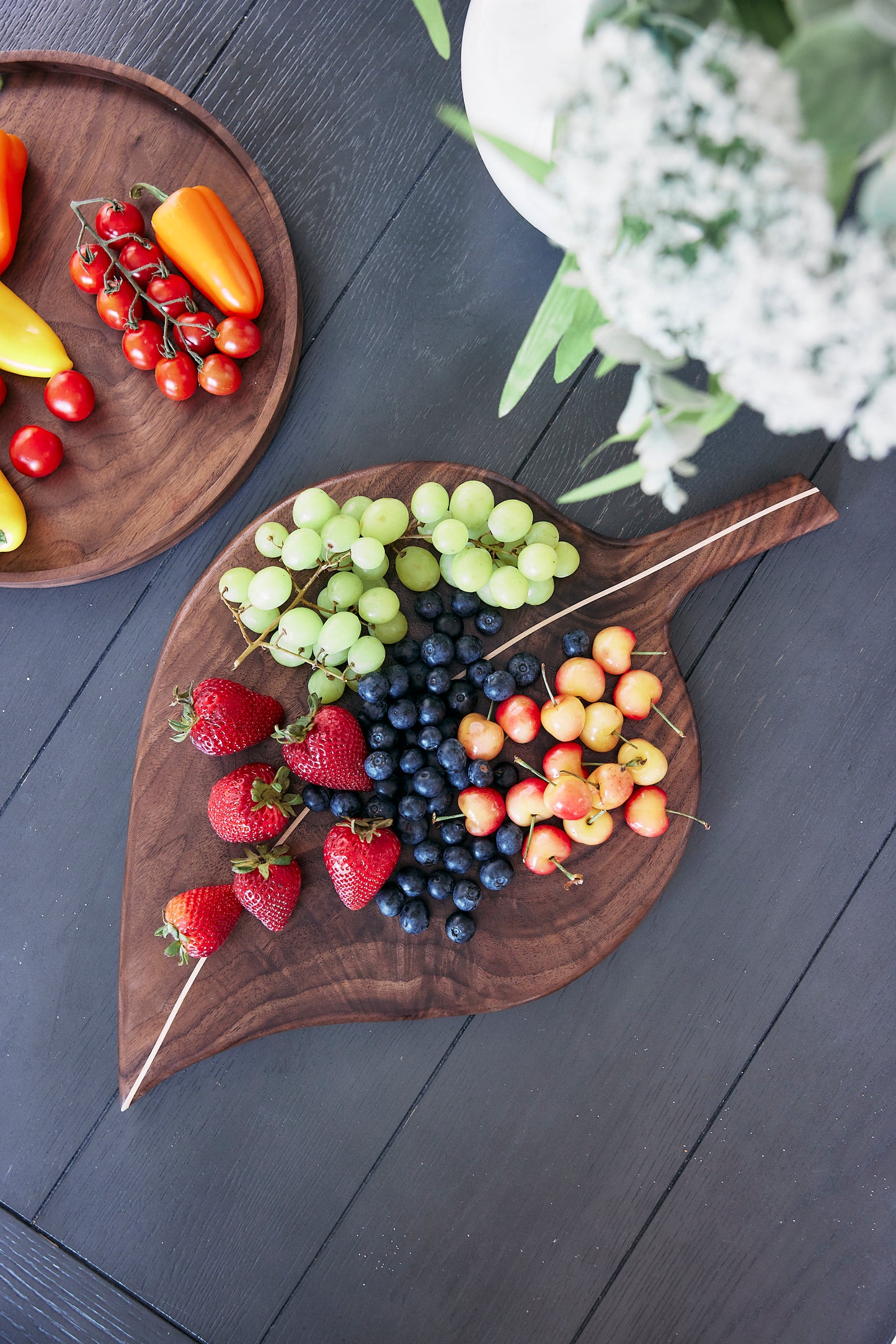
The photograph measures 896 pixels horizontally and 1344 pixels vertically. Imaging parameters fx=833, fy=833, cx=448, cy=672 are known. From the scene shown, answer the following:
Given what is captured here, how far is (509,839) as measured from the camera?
42.9 inches

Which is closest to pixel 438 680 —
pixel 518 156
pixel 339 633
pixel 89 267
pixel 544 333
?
pixel 339 633

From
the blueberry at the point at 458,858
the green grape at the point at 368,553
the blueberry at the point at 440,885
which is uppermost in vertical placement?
the green grape at the point at 368,553

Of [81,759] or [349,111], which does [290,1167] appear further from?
[349,111]

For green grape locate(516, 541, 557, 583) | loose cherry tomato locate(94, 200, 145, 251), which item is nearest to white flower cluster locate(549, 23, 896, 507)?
green grape locate(516, 541, 557, 583)

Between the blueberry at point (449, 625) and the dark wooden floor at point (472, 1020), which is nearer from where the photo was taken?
the blueberry at point (449, 625)

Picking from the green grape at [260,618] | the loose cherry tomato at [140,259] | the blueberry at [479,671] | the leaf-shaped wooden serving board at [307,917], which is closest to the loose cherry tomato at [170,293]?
the loose cherry tomato at [140,259]

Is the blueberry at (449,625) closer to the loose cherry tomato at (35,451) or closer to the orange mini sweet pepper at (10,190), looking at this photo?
the loose cherry tomato at (35,451)

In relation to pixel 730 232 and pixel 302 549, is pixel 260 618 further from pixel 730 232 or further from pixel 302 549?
pixel 730 232

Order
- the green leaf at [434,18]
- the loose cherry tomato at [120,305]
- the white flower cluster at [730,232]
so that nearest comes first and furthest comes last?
the white flower cluster at [730,232] → the green leaf at [434,18] → the loose cherry tomato at [120,305]

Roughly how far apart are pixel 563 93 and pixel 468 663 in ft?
2.26

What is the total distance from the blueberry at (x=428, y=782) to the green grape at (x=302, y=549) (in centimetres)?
30

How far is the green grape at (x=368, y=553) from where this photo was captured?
3.38 ft

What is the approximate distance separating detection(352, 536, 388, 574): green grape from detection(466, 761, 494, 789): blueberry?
11.3 inches

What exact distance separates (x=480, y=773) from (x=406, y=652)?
0.61ft
